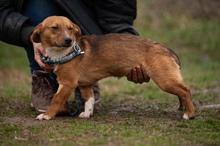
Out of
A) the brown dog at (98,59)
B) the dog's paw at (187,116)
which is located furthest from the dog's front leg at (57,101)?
the dog's paw at (187,116)

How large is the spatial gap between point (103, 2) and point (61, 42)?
1177 mm

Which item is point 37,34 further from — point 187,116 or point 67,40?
point 187,116

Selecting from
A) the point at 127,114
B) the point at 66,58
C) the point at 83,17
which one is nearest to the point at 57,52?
the point at 66,58

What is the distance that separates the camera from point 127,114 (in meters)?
4.96

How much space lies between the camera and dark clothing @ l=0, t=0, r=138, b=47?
5023mm

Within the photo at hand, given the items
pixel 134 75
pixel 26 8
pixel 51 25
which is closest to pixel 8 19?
pixel 26 8

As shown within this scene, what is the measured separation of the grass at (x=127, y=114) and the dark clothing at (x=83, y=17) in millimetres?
813

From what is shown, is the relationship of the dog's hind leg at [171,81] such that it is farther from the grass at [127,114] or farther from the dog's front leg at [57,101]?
the dog's front leg at [57,101]

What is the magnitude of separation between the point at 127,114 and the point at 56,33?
112 centimetres

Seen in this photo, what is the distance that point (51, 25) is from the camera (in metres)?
4.56

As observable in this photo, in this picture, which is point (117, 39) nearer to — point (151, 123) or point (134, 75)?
point (134, 75)

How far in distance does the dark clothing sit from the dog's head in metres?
0.36

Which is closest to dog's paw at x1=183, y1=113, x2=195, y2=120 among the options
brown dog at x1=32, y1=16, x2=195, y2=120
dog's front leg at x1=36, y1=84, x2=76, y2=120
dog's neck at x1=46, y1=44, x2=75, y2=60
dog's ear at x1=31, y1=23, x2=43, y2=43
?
brown dog at x1=32, y1=16, x2=195, y2=120

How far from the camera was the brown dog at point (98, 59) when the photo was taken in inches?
181
